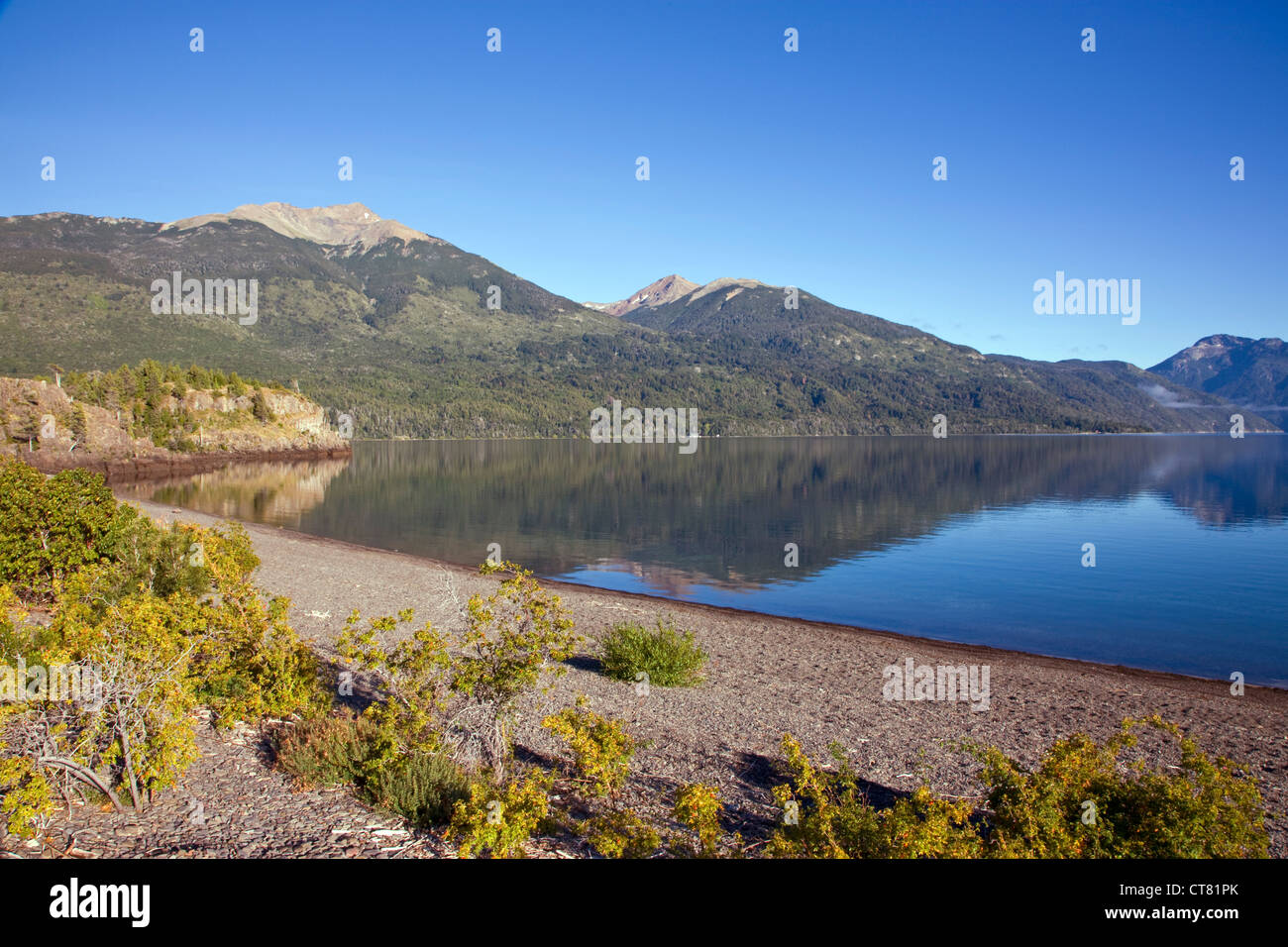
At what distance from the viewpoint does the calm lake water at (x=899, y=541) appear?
22781 mm

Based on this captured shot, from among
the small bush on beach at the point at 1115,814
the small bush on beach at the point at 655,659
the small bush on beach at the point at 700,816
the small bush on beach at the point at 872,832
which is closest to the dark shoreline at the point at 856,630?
the small bush on beach at the point at 655,659

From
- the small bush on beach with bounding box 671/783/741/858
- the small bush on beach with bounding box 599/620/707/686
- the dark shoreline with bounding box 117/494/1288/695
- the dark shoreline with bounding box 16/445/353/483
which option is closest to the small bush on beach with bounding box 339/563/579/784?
the small bush on beach with bounding box 671/783/741/858

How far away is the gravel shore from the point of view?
7137mm

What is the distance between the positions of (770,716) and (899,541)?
28.3 meters

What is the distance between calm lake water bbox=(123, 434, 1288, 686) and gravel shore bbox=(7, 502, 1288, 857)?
383 centimetres

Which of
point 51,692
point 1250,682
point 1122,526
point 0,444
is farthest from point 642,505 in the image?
point 0,444

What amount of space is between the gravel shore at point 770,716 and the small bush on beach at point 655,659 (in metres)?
0.32

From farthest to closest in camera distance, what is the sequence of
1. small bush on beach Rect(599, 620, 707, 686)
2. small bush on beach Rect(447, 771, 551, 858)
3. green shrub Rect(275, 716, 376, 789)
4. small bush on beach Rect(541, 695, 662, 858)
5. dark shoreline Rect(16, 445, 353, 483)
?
dark shoreline Rect(16, 445, 353, 483) < small bush on beach Rect(599, 620, 707, 686) < green shrub Rect(275, 716, 376, 789) < small bush on beach Rect(541, 695, 662, 858) < small bush on beach Rect(447, 771, 551, 858)

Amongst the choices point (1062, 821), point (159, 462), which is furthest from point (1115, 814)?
point (159, 462)

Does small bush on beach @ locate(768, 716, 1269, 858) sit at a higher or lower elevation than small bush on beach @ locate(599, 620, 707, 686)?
higher

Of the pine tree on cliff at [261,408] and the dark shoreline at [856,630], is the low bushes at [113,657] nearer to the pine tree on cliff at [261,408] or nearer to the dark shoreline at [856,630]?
the dark shoreline at [856,630]

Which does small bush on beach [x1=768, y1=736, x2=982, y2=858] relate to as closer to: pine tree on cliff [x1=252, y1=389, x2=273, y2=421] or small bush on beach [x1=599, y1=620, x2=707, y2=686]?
small bush on beach [x1=599, y1=620, x2=707, y2=686]
